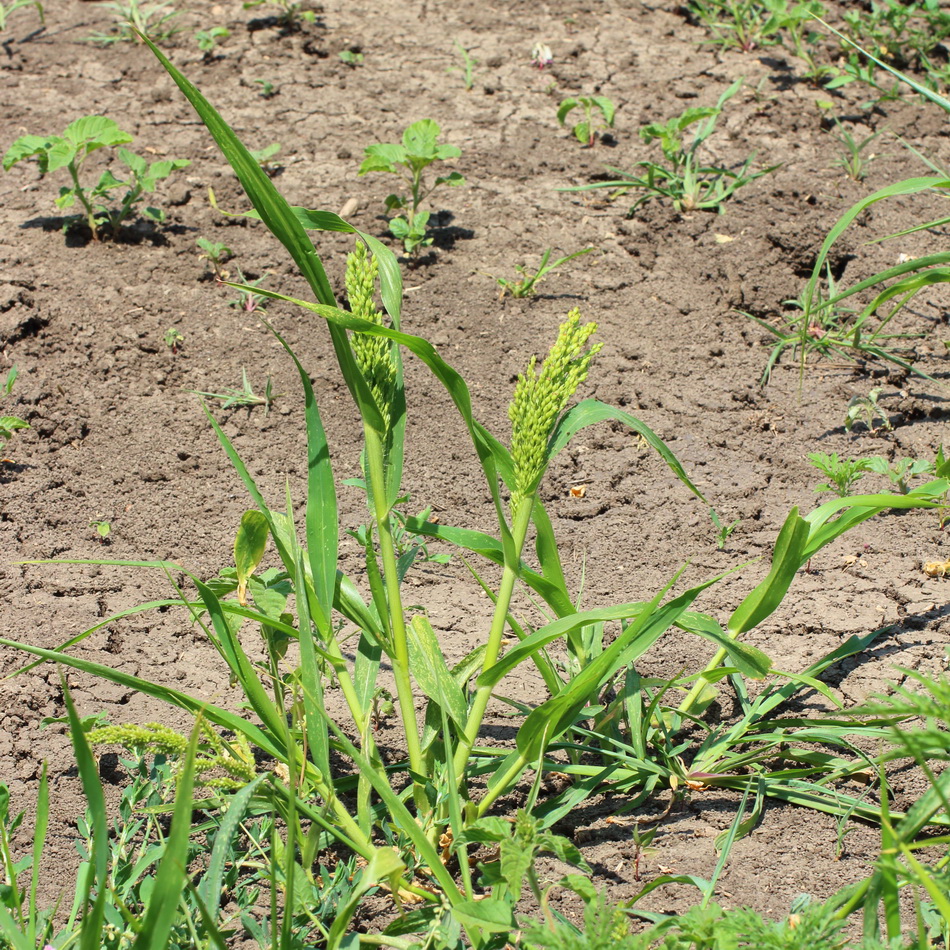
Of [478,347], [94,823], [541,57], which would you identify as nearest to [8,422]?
[478,347]

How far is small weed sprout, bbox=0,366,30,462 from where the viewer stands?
2375 millimetres

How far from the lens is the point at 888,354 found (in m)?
2.69

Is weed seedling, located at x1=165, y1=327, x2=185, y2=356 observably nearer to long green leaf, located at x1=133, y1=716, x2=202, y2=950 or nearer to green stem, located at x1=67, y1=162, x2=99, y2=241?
green stem, located at x1=67, y1=162, x2=99, y2=241

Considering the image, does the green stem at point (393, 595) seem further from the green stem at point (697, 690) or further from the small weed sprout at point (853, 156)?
the small weed sprout at point (853, 156)

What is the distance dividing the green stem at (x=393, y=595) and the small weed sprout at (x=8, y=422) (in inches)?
53.1

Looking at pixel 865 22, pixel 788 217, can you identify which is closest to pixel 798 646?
pixel 788 217

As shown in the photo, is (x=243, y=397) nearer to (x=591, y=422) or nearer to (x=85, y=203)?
(x=85, y=203)

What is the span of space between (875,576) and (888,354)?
873 mm

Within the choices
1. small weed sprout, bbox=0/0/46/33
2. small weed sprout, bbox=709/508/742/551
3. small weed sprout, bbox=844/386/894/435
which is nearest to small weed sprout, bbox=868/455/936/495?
small weed sprout, bbox=844/386/894/435

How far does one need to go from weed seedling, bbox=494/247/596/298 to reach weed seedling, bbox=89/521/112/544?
1.38 metres

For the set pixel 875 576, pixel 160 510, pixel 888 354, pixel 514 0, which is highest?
pixel 514 0

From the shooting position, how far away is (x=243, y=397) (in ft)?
8.57

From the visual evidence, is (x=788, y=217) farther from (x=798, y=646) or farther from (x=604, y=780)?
(x=604, y=780)

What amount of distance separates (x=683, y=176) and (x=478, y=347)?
111 cm
